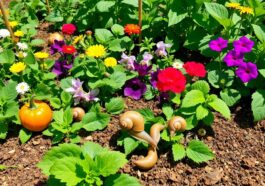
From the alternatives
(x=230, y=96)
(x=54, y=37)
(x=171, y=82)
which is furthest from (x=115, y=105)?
(x=54, y=37)

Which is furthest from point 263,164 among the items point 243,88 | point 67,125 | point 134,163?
point 67,125

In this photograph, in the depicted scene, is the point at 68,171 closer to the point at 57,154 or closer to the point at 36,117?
the point at 57,154

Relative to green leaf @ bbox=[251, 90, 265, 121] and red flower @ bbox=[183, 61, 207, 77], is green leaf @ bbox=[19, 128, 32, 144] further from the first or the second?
green leaf @ bbox=[251, 90, 265, 121]

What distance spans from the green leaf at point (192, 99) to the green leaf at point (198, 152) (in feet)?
0.98

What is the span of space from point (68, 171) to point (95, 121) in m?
0.75

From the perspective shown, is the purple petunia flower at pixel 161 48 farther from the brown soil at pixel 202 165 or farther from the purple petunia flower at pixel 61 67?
the purple petunia flower at pixel 61 67

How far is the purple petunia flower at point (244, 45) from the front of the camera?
311 cm

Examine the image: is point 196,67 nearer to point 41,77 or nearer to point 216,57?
point 216,57

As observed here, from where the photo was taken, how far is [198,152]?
9.32ft

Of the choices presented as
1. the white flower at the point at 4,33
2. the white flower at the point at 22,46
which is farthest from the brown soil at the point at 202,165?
the white flower at the point at 4,33

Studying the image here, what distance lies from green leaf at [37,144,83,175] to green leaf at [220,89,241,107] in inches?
54.1

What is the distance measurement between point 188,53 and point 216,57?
1.63 feet

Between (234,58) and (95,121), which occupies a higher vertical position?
(234,58)

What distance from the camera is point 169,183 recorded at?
2.76 metres
